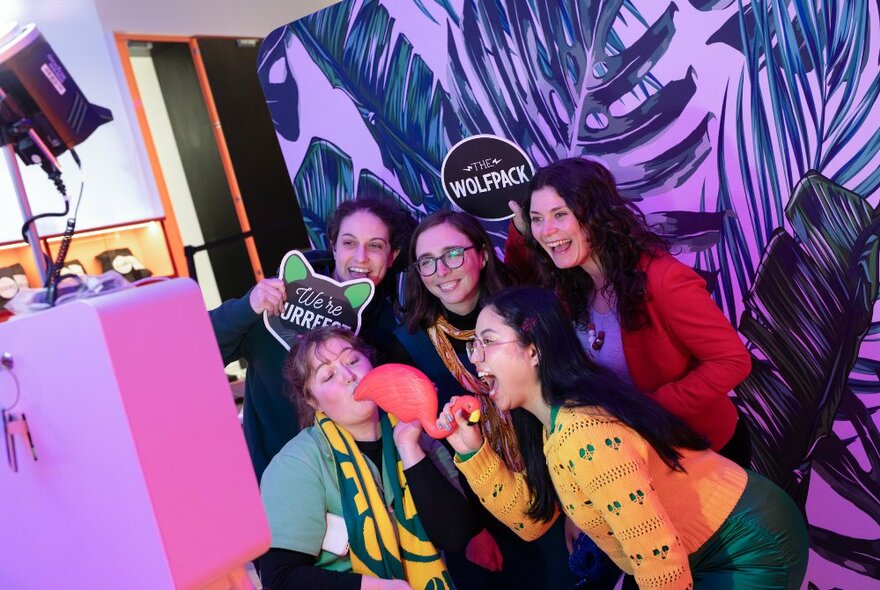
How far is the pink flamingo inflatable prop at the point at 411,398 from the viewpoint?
1.84 meters

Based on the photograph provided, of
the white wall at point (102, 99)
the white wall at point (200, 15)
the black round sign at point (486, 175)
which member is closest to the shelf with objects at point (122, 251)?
the white wall at point (102, 99)

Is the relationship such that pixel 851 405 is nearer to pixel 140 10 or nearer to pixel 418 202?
pixel 418 202

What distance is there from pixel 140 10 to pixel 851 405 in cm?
543

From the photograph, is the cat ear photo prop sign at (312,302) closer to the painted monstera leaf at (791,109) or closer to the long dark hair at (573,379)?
the long dark hair at (573,379)

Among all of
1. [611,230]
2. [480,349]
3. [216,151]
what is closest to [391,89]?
[611,230]

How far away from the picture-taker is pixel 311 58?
3275mm

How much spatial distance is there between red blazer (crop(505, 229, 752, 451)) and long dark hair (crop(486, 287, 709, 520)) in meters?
0.21

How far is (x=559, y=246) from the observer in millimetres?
2111

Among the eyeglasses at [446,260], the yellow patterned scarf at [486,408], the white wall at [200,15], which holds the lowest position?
the yellow patterned scarf at [486,408]

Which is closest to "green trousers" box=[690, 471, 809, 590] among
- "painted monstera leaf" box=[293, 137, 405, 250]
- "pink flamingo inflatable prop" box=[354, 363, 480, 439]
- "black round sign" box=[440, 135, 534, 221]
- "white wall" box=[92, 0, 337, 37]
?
"pink flamingo inflatable prop" box=[354, 363, 480, 439]

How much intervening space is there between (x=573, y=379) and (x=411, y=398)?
37 centimetres

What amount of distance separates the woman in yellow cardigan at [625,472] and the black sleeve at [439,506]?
0.06 meters

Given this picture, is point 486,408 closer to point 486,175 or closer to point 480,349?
point 480,349

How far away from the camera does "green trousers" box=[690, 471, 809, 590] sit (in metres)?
1.74
